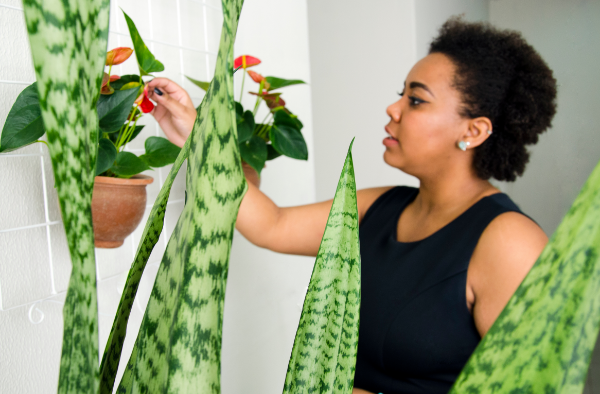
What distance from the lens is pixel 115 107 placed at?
52cm

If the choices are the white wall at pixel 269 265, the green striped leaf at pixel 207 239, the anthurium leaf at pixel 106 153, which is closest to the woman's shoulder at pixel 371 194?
the white wall at pixel 269 265

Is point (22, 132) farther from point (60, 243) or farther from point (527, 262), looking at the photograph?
point (527, 262)

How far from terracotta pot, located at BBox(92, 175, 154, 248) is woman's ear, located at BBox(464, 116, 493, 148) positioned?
76 cm

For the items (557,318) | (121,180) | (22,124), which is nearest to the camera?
(557,318)

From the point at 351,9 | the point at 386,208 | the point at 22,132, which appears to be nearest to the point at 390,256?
→ the point at 386,208

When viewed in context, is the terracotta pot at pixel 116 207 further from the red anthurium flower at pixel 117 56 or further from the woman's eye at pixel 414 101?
the woman's eye at pixel 414 101

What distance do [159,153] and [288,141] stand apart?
252mm

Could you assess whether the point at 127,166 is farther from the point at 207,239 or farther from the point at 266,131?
the point at 207,239

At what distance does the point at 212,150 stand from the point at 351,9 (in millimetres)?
2160

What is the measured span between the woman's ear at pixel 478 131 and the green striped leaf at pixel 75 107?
1.02 meters

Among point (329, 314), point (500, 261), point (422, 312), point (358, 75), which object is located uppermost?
point (358, 75)

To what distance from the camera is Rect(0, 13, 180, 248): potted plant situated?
45 centimetres

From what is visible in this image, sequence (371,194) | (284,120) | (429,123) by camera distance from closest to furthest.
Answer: (284,120), (429,123), (371,194)

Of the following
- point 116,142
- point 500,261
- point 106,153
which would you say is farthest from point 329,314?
point 500,261
